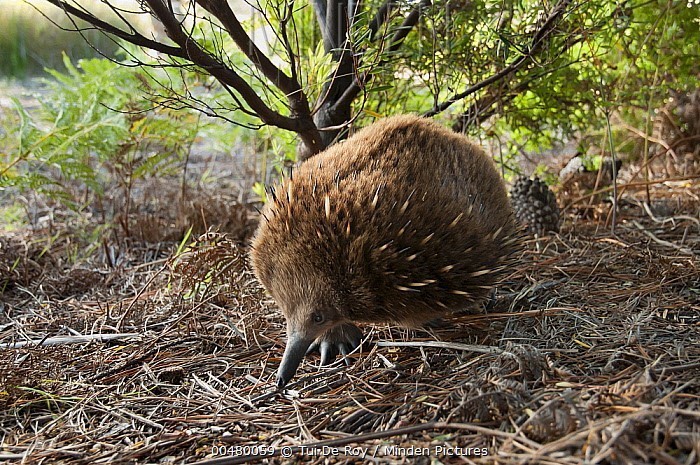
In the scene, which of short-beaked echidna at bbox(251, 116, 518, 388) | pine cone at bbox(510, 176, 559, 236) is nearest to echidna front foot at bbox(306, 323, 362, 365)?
short-beaked echidna at bbox(251, 116, 518, 388)

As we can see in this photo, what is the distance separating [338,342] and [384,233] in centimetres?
53

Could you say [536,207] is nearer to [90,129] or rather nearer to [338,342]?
[338,342]

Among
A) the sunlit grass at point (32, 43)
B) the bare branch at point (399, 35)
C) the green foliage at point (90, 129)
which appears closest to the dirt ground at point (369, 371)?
the green foliage at point (90, 129)

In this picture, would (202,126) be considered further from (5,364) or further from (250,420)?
(250,420)

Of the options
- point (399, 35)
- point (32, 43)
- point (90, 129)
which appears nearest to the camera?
point (399, 35)

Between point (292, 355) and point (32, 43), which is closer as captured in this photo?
point (292, 355)

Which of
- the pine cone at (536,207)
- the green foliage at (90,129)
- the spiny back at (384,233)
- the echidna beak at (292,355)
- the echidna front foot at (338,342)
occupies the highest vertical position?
the green foliage at (90,129)

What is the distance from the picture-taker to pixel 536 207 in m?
2.91

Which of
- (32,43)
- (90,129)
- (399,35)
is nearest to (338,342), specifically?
(399,35)

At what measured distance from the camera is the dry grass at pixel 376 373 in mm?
1206

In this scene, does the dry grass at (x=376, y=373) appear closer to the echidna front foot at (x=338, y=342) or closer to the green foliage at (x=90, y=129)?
the echidna front foot at (x=338, y=342)

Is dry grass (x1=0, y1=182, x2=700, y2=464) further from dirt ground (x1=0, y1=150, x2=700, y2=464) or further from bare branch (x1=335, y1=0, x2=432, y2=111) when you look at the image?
bare branch (x1=335, y1=0, x2=432, y2=111)

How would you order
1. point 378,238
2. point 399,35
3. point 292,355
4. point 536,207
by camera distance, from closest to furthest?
1. point 378,238
2. point 292,355
3. point 399,35
4. point 536,207

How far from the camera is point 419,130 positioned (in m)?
1.84
